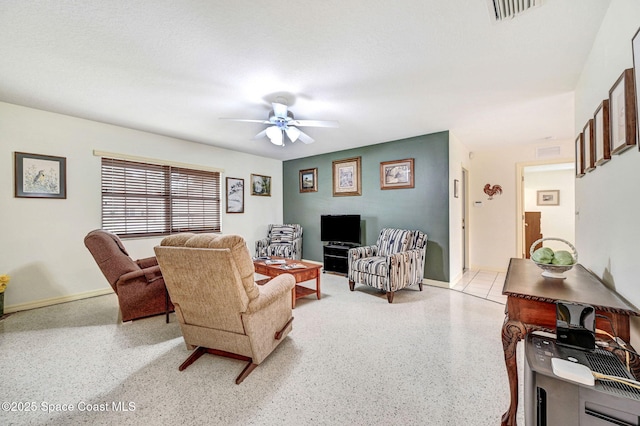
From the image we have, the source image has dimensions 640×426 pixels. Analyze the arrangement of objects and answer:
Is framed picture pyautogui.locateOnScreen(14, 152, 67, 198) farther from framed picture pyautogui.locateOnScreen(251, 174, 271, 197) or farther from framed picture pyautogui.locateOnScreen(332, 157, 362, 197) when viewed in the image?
framed picture pyautogui.locateOnScreen(332, 157, 362, 197)

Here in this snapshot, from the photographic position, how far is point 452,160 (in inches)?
160

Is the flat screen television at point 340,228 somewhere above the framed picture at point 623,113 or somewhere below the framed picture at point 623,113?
below

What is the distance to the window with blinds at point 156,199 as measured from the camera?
12.4 feet

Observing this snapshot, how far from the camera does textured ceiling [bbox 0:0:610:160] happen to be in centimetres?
162

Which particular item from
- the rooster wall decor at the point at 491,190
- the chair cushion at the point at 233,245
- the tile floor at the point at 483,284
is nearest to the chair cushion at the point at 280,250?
the tile floor at the point at 483,284

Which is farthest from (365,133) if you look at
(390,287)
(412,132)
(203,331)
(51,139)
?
(51,139)

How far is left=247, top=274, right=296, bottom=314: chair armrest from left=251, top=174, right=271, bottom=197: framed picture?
12.1ft

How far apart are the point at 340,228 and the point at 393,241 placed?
122 cm

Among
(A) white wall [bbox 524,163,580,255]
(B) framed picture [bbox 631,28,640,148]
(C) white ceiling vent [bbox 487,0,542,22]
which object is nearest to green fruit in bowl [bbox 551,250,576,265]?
(B) framed picture [bbox 631,28,640,148]

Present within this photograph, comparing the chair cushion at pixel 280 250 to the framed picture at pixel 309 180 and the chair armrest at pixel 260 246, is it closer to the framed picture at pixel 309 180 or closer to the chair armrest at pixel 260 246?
the chair armrest at pixel 260 246

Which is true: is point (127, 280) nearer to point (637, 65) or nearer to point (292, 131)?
point (292, 131)

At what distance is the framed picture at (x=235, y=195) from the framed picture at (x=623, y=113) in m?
5.08

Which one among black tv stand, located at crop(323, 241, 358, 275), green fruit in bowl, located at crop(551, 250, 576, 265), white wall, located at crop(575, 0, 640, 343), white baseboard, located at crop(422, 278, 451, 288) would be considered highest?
white wall, located at crop(575, 0, 640, 343)

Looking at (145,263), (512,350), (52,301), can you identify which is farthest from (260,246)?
(512,350)
